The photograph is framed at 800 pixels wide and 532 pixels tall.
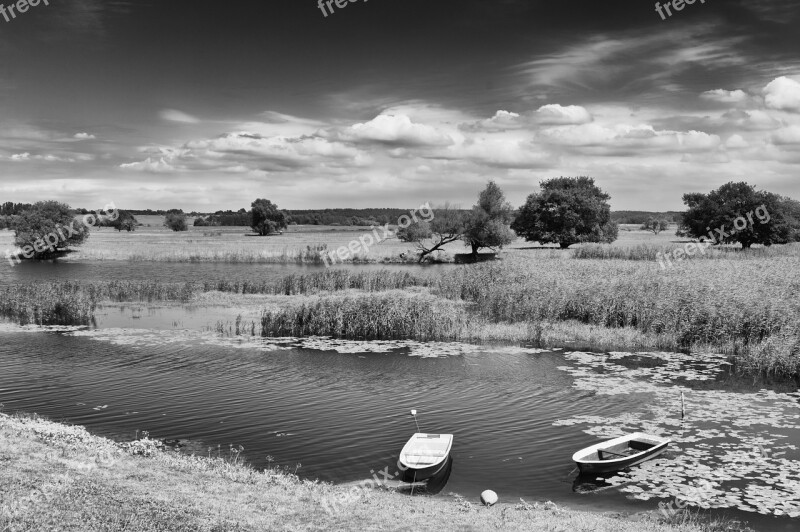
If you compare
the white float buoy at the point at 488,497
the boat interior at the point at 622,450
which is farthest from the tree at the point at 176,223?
the white float buoy at the point at 488,497

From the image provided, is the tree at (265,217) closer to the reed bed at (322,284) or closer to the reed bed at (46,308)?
the reed bed at (322,284)

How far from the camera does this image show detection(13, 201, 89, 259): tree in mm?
90688

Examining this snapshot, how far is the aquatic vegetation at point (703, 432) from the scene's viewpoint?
50.1 ft

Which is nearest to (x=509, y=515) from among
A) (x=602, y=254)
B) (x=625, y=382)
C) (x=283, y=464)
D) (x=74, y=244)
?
(x=283, y=464)

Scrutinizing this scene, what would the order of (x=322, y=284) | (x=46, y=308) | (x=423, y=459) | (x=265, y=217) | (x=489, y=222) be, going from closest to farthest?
(x=423, y=459), (x=46, y=308), (x=322, y=284), (x=489, y=222), (x=265, y=217)

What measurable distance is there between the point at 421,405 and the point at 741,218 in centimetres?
7563

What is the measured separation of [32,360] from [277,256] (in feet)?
197

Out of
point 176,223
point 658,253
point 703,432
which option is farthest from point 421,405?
point 176,223

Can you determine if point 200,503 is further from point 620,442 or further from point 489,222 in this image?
point 489,222

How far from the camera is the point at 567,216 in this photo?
90.7 meters

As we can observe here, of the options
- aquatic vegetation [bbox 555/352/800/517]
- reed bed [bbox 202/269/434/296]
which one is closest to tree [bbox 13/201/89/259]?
reed bed [bbox 202/269/434/296]

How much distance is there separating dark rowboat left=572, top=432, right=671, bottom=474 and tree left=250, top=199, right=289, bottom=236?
435ft

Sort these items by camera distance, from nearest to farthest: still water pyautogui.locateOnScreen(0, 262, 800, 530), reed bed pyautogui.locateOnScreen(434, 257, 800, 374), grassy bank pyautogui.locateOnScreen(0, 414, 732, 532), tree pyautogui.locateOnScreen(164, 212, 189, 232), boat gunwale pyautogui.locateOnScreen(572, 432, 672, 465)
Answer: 1. grassy bank pyautogui.locateOnScreen(0, 414, 732, 532)
2. boat gunwale pyautogui.locateOnScreen(572, 432, 672, 465)
3. still water pyautogui.locateOnScreen(0, 262, 800, 530)
4. reed bed pyautogui.locateOnScreen(434, 257, 800, 374)
5. tree pyautogui.locateOnScreen(164, 212, 189, 232)

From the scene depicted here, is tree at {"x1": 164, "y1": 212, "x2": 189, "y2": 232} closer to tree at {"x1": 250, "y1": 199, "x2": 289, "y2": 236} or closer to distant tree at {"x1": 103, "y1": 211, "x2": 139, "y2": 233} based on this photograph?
distant tree at {"x1": 103, "y1": 211, "x2": 139, "y2": 233}
